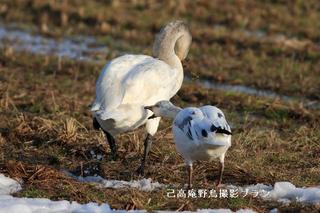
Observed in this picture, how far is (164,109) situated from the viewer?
748cm

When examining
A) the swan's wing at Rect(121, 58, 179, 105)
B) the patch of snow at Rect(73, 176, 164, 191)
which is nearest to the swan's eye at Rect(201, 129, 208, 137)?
the patch of snow at Rect(73, 176, 164, 191)

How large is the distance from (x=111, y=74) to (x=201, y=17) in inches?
494

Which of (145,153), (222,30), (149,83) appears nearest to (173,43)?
(149,83)

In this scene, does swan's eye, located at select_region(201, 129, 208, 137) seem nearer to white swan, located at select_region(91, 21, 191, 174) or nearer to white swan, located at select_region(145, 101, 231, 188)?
white swan, located at select_region(145, 101, 231, 188)

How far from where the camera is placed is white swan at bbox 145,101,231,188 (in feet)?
20.3

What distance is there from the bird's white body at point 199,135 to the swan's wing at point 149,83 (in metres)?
0.93

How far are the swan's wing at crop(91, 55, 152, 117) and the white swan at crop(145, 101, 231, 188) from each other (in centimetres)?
83

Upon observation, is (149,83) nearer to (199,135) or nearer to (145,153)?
(145,153)

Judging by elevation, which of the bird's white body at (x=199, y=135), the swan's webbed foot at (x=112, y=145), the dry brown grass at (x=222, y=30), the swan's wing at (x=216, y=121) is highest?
the swan's wing at (x=216, y=121)

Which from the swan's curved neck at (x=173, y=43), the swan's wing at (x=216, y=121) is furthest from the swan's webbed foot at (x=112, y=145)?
the swan's wing at (x=216, y=121)

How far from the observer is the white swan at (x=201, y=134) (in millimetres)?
6180

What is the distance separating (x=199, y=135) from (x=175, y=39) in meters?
2.84

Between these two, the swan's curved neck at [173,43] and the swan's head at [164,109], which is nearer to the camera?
the swan's head at [164,109]

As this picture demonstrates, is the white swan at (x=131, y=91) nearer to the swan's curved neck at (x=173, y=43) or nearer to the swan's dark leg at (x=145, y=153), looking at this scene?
the swan's dark leg at (x=145, y=153)
